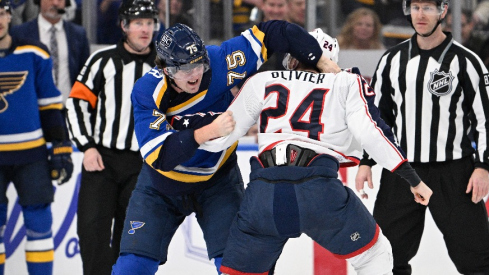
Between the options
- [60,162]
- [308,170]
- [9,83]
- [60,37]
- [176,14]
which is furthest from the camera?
[176,14]

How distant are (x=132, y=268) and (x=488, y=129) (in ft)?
5.08

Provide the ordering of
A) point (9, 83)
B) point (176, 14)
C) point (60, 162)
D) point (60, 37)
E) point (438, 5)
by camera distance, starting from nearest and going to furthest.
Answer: point (438, 5)
point (9, 83)
point (60, 162)
point (60, 37)
point (176, 14)

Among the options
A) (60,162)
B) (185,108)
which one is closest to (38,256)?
(60,162)

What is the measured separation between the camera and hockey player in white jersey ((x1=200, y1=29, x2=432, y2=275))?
2514 millimetres

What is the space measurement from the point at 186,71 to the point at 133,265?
26.6 inches

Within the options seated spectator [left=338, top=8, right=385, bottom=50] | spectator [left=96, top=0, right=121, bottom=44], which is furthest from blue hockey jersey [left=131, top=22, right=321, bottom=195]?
spectator [left=96, top=0, right=121, bottom=44]

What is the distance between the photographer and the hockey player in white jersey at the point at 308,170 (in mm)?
2514

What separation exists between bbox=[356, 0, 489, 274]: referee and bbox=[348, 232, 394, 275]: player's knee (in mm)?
775

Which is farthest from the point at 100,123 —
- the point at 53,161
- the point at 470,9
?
the point at 470,9

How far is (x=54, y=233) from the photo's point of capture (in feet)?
14.3

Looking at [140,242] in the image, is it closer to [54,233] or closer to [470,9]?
[54,233]

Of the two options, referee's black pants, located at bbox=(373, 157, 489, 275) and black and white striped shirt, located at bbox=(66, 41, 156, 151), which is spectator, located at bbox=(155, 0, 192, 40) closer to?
black and white striped shirt, located at bbox=(66, 41, 156, 151)

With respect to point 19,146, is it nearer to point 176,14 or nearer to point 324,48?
point 176,14

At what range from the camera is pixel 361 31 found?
505 centimetres
